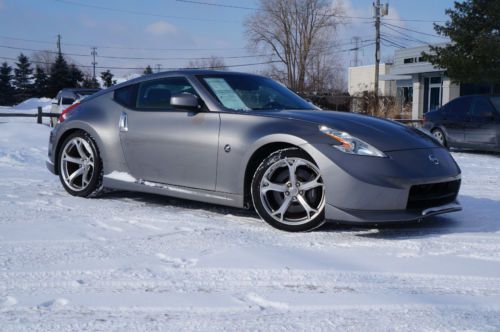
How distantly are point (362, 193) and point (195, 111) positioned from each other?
1692 millimetres

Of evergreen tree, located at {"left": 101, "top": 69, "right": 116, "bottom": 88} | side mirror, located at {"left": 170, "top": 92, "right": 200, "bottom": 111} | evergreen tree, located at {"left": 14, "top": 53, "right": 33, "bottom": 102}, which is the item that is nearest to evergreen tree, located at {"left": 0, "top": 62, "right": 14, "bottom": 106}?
evergreen tree, located at {"left": 14, "top": 53, "right": 33, "bottom": 102}

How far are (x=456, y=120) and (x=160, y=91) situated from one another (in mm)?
9589

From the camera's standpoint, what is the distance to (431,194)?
14.1 ft

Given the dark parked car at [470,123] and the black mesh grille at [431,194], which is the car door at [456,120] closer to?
the dark parked car at [470,123]

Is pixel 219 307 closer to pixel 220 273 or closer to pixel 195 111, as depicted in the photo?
pixel 220 273

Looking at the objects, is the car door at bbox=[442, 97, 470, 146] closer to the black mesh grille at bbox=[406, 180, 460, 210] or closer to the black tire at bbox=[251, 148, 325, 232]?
the black mesh grille at bbox=[406, 180, 460, 210]

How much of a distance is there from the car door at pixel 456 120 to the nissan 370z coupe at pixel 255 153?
333 inches

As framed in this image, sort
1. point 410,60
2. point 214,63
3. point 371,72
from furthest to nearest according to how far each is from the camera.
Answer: point 214,63 → point 371,72 → point 410,60

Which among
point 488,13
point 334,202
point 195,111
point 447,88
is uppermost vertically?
point 488,13

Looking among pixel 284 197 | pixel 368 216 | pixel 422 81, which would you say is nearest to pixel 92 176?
pixel 284 197

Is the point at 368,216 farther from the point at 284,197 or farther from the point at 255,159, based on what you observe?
the point at 255,159

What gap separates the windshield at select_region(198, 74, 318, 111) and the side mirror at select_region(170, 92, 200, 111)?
0.71 ft

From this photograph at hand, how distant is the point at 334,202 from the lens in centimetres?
405

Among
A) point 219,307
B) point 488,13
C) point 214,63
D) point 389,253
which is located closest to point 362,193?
point 389,253
